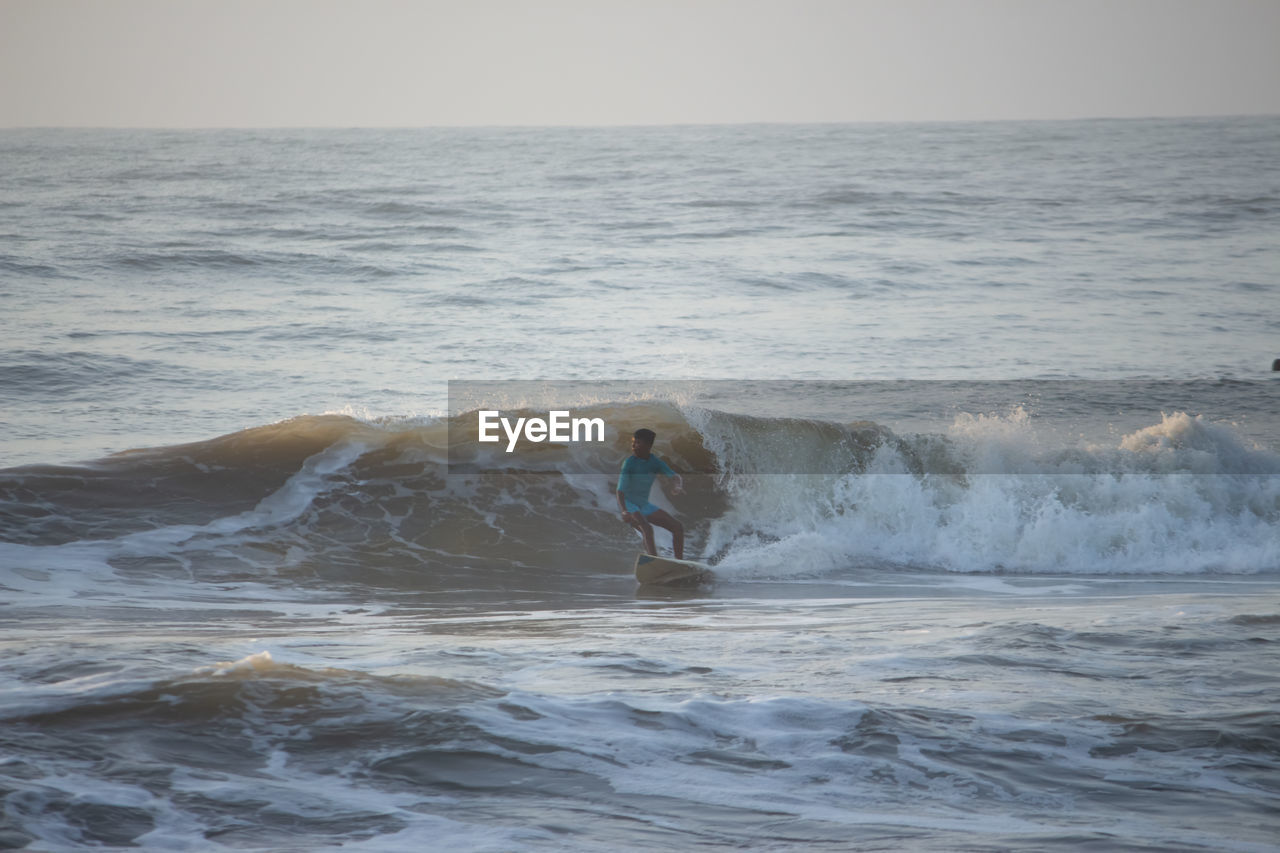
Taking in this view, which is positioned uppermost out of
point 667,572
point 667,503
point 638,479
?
point 638,479

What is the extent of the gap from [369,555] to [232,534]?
1424mm

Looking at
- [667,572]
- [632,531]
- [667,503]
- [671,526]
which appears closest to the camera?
[667,572]

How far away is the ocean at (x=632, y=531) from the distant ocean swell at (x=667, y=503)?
0.06 meters

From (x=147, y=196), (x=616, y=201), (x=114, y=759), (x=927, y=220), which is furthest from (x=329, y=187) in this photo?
(x=114, y=759)

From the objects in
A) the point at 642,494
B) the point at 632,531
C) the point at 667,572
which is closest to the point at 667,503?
the point at 632,531

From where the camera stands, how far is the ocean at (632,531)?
4742mm

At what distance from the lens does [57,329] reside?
19656 mm

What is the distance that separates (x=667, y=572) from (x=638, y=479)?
0.93 m

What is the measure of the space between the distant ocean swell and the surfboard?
Answer: 0.58 meters

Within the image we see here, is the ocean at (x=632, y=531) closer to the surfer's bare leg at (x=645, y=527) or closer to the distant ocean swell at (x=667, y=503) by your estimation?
the distant ocean swell at (x=667, y=503)

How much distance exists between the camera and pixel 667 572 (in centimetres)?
1069

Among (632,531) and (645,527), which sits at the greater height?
(645,527)

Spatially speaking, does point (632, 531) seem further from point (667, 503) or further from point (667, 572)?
point (667, 572)

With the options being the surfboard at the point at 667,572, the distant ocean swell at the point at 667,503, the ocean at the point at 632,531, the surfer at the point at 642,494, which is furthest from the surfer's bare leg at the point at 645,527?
the distant ocean swell at the point at 667,503
